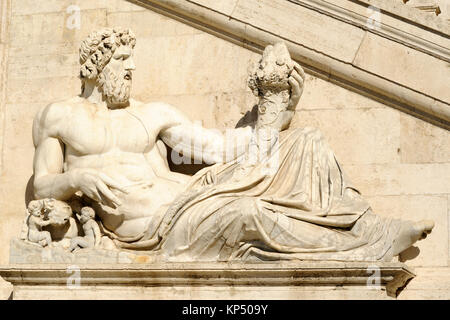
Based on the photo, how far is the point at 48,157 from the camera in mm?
11711

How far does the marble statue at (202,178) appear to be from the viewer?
11.1 m

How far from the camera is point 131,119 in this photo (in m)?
11.8

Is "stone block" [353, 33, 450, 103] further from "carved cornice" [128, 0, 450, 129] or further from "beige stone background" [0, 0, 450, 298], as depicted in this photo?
"beige stone background" [0, 0, 450, 298]

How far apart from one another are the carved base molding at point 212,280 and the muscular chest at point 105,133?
0.98m

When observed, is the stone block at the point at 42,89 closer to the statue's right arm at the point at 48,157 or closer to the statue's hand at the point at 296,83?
the statue's right arm at the point at 48,157

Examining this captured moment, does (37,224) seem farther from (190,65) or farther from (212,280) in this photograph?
(190,65)

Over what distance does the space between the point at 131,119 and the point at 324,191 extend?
154cm

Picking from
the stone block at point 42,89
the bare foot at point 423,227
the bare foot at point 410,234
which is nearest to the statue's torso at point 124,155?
the stone block at point 42,89

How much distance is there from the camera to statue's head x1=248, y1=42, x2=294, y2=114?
11547 mm

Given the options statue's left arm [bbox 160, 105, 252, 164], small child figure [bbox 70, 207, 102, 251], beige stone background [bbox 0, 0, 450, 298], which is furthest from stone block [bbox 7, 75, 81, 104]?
small child figure [bbox 70, 207, 102, 251]

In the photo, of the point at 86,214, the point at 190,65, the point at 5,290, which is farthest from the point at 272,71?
the point at 5,290

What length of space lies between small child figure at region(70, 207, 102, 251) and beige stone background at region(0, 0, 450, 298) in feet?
2.89
